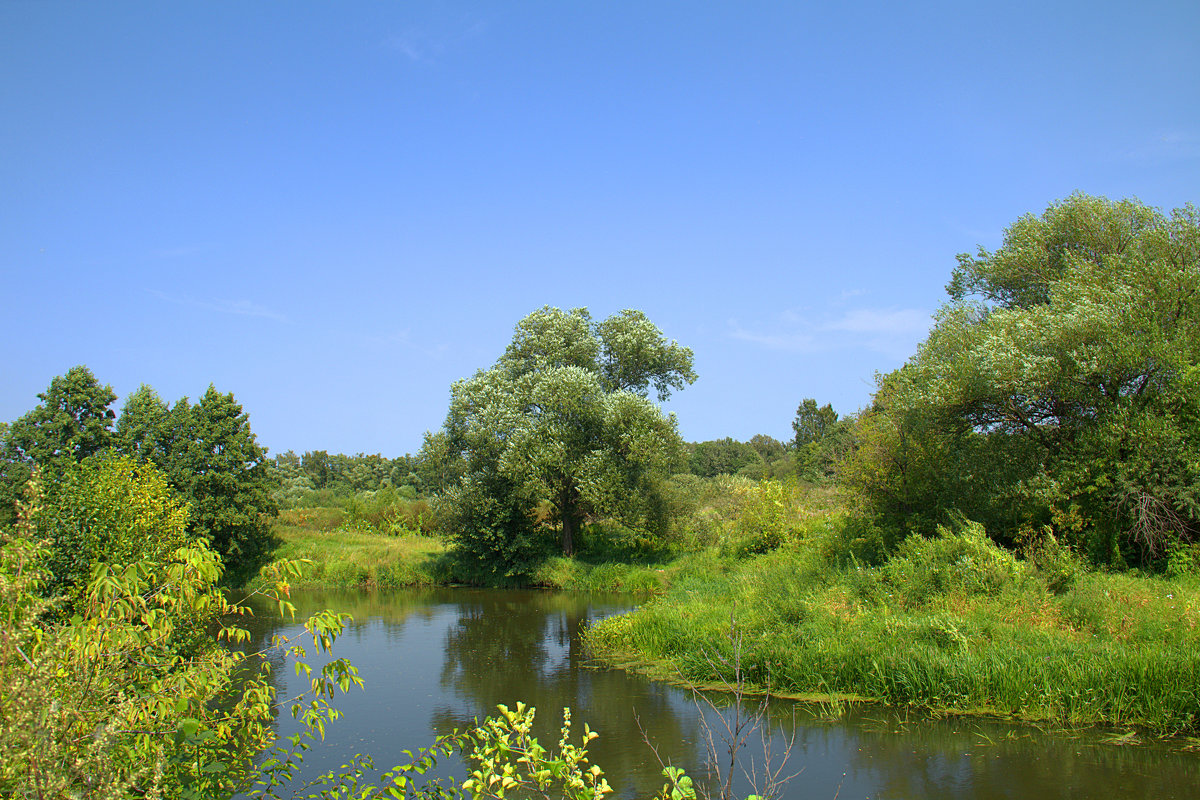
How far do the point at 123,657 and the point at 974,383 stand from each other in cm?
1970

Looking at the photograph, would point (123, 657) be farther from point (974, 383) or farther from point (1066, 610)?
point (974, 383)

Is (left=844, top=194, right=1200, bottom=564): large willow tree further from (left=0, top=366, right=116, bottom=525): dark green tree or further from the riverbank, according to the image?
(left=0, top=366, right=116, bottom=525): dark green tree

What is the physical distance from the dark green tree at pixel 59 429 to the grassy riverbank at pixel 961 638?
27.1 meters

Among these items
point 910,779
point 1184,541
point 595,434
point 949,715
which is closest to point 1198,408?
point 1184,541

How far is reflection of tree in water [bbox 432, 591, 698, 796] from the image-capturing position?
11.4 m

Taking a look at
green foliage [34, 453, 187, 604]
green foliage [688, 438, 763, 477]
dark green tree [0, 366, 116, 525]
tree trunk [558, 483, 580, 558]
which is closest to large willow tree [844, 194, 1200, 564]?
tree trunk [558, 483, 580, 558]

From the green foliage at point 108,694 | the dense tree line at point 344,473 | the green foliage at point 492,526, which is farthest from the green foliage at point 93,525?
the dense tree line at point 344,473

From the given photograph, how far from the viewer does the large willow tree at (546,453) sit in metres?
31.4

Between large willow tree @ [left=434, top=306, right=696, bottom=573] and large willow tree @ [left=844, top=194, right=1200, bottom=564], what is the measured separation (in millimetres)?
10002

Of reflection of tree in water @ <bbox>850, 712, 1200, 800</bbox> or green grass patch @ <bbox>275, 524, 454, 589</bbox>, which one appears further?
green grass patch @ <bbox>275, 524, 454, 589</bbox>

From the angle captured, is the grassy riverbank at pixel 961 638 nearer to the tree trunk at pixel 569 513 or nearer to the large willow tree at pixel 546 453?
the large willow tree at pixel 546 453

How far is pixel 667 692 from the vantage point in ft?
49.3

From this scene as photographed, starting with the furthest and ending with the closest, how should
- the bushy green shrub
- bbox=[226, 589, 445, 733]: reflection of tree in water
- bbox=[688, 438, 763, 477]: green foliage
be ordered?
bbox=[688, 438, 763, 477]: green foliage < bbox=[226, 589, 445, 733]: reflection of tree in water < the bushy green shrub

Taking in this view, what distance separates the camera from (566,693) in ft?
49.9
